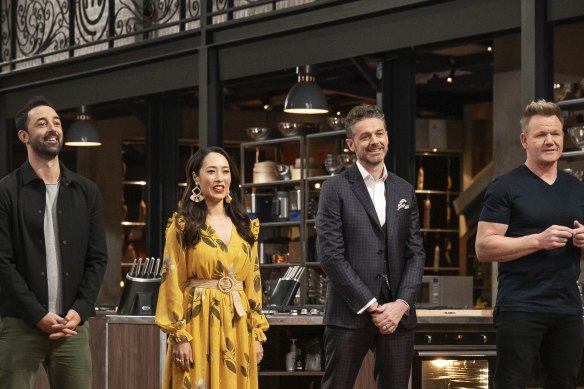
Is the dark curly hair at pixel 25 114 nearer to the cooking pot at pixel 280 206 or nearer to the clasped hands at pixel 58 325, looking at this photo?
the clasped hands at pixel 58 325

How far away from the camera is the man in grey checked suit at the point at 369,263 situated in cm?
487

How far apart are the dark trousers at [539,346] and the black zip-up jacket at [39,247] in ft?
5.32

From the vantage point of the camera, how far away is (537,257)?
15.5ft

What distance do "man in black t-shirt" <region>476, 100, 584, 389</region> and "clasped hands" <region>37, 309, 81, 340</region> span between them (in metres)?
1.59

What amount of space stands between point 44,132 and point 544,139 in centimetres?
193

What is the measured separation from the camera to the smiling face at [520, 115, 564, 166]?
477 cm

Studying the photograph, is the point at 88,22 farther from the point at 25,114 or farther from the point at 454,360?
the point at 25,114

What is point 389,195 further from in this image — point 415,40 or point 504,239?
point 415,40

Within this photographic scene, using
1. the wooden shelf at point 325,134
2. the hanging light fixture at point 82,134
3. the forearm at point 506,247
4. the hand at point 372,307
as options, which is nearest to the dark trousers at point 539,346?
the forearm at point 506,247

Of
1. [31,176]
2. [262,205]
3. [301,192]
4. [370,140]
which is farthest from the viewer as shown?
[262,205]

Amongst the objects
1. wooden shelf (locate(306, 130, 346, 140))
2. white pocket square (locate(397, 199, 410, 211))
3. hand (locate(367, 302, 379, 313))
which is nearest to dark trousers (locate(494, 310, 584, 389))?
hand (locate(367, 302, 379, 313))

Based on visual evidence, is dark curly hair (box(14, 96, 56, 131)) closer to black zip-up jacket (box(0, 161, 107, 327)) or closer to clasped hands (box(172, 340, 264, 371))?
black zip-up jacket (box(0, 161, 107, 327))

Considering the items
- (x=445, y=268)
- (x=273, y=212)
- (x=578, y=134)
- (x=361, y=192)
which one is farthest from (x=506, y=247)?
(x=445, y=268)

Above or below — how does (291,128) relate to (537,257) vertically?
above
